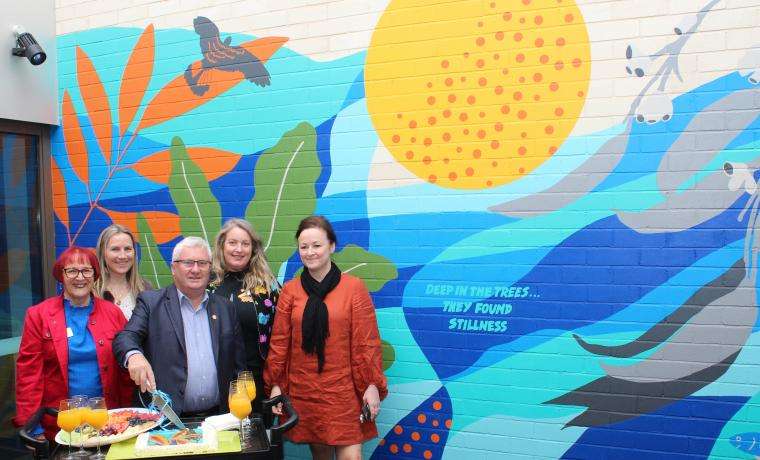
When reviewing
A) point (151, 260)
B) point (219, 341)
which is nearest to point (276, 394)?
point (219, 341)

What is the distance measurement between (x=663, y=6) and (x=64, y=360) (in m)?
3.47

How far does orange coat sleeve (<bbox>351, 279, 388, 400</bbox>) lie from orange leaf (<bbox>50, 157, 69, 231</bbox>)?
9.03 feet

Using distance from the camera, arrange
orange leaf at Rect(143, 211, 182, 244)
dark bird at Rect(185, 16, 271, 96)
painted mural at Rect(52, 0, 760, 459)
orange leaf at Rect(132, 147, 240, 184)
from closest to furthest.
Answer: painted mural at Rect(52, 0, 760, 459) < dark bird at Rect(185, 16, 271, 96) < orange leaf at Rect(132, 147, 240, 184) < orange leaf at Rect(143, 211, 182, 244)

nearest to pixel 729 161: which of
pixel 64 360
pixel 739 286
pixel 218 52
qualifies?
pixel 739 286

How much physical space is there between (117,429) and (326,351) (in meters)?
1.05

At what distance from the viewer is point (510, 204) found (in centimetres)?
352

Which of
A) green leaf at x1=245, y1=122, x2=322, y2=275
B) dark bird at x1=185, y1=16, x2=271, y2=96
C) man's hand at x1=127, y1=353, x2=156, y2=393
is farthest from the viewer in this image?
dark bird at x1=185, y1=16, x2=271, y2=96

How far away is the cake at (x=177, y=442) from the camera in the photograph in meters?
2.33

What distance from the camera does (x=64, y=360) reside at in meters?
3.07

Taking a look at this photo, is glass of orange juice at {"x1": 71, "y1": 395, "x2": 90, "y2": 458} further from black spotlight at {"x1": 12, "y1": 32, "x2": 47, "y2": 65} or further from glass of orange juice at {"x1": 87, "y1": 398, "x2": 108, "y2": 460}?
black spotlight at {"x1": 12, "y1": 32, "x2": 47, "y2": 65}

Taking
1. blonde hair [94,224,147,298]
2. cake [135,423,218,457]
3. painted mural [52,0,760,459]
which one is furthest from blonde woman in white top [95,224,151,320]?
cake [135,423,218,457]

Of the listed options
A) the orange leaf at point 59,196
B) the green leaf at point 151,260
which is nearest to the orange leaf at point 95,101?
the orange leaf at point 59,196

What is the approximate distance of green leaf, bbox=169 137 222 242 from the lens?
168 inches

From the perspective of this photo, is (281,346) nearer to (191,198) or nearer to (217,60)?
(191,198)
